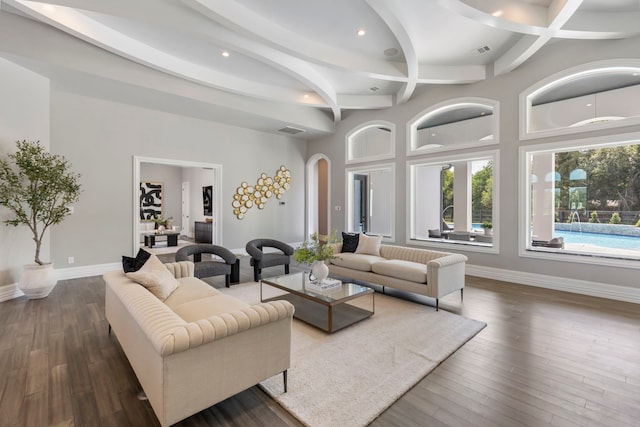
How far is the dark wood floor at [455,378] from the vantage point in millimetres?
1905

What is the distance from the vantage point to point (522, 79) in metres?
5.11

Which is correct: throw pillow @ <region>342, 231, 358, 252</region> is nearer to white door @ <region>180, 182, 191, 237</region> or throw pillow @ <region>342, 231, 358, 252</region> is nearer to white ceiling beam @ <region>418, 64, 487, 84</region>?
white ceiling beam @ <region>418, 64, 487, 84</region>

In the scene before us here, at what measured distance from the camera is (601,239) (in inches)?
183

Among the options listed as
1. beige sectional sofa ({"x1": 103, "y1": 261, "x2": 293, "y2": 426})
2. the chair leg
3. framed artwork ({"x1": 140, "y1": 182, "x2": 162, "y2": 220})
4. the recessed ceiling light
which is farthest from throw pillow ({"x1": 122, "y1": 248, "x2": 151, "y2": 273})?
framed artwork ({"x1": 140, "y1": 182, "x2": 162, "y2": 220})

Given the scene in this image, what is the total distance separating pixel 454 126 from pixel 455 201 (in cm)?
172

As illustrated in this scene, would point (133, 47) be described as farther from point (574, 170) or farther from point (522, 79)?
point (574, 170)

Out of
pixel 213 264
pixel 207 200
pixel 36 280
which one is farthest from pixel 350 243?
pixel 207 200

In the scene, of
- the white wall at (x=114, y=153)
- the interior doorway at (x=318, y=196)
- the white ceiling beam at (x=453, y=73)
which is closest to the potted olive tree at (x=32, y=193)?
the white wall at (x=114, y=153)

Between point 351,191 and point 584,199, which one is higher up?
point 351,191

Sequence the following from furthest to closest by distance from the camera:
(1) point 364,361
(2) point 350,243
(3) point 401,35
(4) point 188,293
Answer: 1. (2) point 350,243
2. (3) point 401,35
3. (4) point 188,293
4. (1) point 364,361

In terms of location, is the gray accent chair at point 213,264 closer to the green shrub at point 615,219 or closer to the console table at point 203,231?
the console table at point 203,231

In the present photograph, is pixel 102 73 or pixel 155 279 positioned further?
pixel 102 73

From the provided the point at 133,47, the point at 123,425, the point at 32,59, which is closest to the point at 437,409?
the point at 123,425

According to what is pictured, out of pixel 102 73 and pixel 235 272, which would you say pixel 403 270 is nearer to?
pixel 235 272
